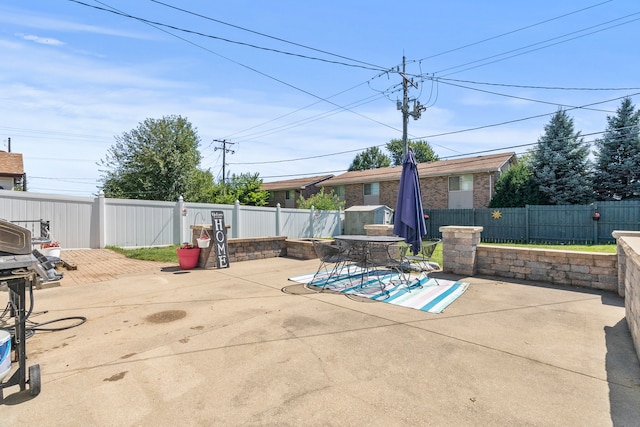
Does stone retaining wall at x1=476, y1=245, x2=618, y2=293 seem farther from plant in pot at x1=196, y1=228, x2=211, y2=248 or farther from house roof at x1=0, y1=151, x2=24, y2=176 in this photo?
house roof at x1=0, y1=151, x2=24, y2=176

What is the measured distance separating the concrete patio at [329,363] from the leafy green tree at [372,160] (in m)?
41.4

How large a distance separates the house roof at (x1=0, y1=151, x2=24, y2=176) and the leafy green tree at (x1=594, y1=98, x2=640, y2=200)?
31.3 metres

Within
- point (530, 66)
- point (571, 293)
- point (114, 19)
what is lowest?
point (571, 293)

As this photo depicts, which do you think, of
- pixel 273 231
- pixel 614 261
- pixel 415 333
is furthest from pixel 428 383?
pixel 273 231

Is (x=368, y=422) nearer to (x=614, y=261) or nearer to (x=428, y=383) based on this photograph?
(x=428, y=383)

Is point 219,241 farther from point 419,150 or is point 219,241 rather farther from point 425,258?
point 419,150

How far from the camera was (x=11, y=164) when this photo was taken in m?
16.0

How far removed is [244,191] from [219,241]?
15.0 meters

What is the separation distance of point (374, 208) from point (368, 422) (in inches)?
663

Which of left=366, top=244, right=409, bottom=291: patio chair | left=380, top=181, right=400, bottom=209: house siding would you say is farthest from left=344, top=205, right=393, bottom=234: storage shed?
left=366, top=244, right=409, bottom=291: patio chair

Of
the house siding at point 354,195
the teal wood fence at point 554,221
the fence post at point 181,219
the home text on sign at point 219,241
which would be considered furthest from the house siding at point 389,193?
the home text on sign at point 219,241

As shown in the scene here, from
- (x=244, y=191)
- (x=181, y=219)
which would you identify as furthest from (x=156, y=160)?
(x=244, y=191)

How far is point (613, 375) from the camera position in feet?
9.08

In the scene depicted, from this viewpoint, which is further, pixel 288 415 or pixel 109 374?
pixel 109 374
